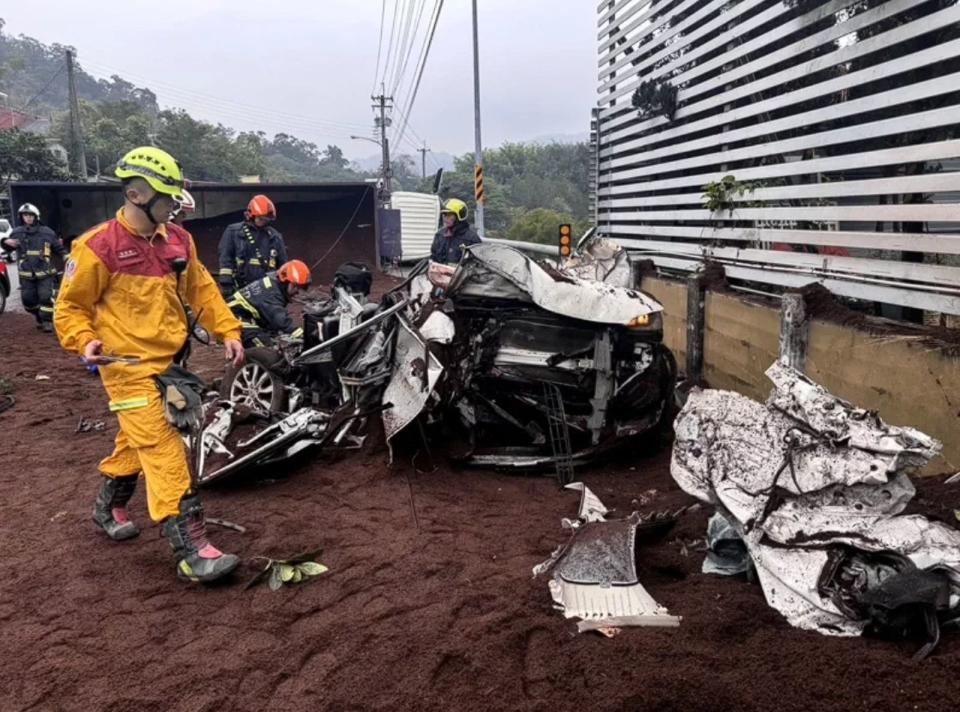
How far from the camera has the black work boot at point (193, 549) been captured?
3227 millimetres

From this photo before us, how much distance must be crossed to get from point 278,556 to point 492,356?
6.11 feet

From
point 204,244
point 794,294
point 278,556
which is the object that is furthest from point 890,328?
point 204,244

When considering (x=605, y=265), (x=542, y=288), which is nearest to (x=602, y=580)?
(x=542, y=288)

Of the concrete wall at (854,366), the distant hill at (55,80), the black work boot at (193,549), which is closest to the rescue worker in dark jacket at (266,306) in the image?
the black work boot at (193,549)

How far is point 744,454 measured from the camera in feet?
9.85

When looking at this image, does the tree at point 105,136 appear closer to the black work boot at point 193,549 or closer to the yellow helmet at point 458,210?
the yellow helmet at point 458,210

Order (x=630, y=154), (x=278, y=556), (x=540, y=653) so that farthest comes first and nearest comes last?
1. (x=630, y=154)
2. (x=278, y=556)
3. (x=540, y=653)

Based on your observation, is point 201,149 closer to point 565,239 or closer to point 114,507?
point 565,239

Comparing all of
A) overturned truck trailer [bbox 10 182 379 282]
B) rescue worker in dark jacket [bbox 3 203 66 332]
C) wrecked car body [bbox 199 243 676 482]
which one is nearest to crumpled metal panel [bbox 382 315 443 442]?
wrecked car body [bbox 199 243 676 482]

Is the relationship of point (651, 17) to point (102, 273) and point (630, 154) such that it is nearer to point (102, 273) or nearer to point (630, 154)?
point (630, 154)

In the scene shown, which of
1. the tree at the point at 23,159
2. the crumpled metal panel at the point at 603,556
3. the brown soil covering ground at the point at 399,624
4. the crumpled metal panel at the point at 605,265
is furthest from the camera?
the tree at the point at 23,159

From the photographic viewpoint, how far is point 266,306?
5.96 metres

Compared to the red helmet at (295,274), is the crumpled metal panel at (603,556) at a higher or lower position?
lower

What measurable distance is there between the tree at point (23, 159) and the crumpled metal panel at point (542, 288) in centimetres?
2777
